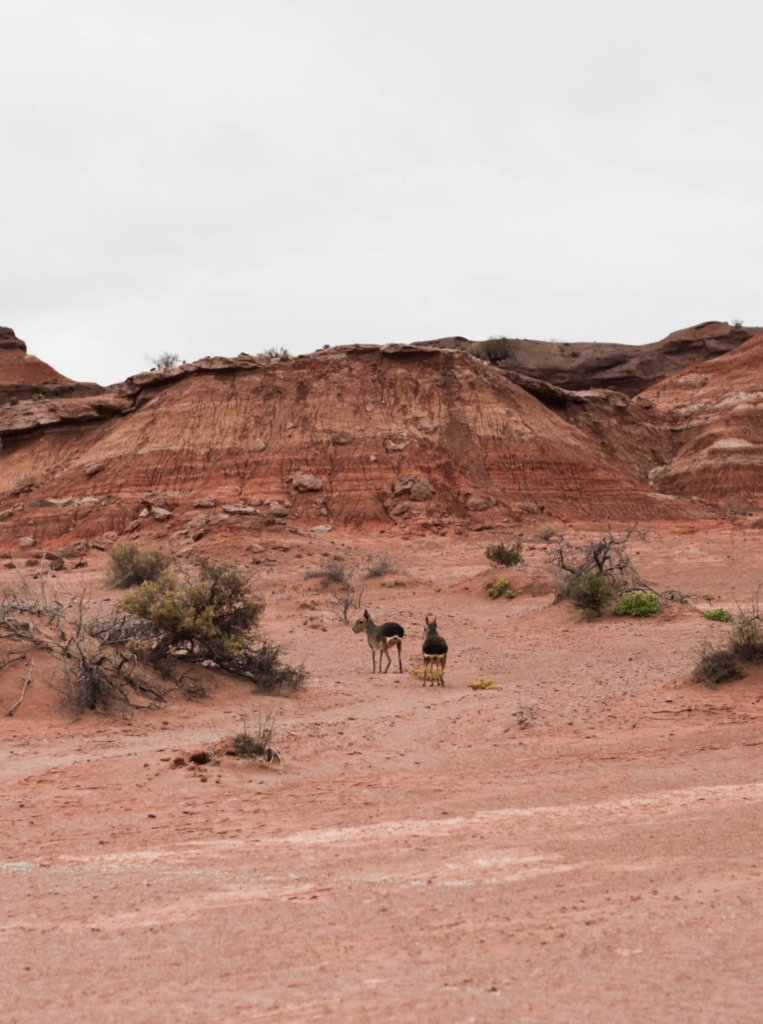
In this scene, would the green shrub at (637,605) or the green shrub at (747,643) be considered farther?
the green shrub at (637,605)

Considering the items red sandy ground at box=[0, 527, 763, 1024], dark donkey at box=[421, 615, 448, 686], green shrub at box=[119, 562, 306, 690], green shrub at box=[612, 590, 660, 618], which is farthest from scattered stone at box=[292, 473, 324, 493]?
red sandy ground at box=[0, 527, 763, 1024]

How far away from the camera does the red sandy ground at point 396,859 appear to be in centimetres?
346

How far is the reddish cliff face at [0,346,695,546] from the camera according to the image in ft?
129

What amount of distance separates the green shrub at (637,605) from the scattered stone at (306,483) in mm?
24059

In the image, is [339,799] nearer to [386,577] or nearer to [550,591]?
[550,591]

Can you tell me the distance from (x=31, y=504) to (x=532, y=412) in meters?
27.1

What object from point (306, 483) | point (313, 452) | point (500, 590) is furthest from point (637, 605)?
point (313, 452)

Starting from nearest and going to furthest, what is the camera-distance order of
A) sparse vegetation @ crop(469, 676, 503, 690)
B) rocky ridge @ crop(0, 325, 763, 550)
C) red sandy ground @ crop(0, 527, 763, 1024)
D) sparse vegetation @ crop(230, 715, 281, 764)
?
red sandy ground @ crop(0, 527, 763, 1024), sparse vegetation @ crop(230, 715, 281, 764), sparse vegetation @ crop(469, 676, 503, 690), rocky ridge @ crop(0, 325, 763, 550)

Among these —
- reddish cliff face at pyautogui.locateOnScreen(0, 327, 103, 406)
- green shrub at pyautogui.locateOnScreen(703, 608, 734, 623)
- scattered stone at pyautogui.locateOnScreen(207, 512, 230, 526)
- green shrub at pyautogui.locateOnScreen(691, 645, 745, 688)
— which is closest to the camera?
green shrub at pyautogui.locateOnScreen(691, 645, 745, 688)

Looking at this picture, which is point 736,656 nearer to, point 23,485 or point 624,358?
point 23,485

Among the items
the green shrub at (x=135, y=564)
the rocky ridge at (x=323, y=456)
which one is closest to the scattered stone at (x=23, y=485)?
the rocky ridge at (x=323, y=456)

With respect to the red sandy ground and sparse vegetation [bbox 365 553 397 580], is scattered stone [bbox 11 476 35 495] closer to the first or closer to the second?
sparse vegetation [bbox 365 553 397 580]

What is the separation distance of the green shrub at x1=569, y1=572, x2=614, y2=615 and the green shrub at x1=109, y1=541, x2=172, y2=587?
13.1 metres

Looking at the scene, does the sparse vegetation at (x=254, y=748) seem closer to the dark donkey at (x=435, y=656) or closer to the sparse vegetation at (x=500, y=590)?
the dark donkey at (x=435, y=656)
